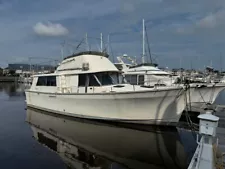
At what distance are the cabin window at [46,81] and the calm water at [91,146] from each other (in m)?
4.49

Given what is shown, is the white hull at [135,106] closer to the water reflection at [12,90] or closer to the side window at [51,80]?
the side window at [51,80]

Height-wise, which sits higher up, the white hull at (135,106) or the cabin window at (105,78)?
the cabin window at (105,78)

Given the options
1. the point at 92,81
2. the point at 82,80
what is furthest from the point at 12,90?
the point at 92,81

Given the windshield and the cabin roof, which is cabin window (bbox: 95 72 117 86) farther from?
the cabin roof

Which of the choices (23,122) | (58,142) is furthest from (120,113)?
(23,122)

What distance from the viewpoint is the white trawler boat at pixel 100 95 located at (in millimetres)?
13984

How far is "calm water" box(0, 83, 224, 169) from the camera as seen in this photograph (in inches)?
363

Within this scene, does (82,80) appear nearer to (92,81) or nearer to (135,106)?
(92,81)

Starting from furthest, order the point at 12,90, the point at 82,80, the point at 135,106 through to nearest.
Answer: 1. the point at 12,90
2. the point at 82,80
3. the point at 135,106

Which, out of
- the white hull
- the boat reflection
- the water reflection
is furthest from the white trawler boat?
the water reflection

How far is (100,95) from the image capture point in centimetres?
1491

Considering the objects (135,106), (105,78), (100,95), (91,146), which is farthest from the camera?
(105,78)

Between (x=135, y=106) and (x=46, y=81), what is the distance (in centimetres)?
913

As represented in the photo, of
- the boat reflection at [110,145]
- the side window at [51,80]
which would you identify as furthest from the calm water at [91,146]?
the side window at [51,80]
